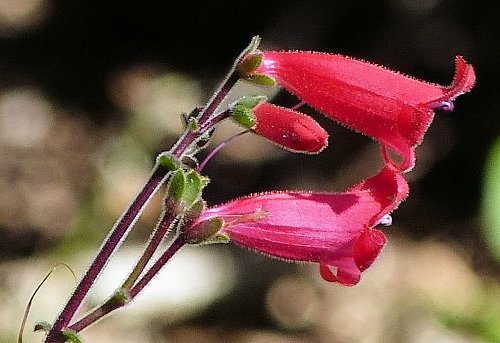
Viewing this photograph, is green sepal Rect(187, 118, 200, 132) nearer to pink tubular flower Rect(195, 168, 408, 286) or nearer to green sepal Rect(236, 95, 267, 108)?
green sepal Rect(236, 95, 267, 108)

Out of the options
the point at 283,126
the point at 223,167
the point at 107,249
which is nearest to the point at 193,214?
the point at 107,249

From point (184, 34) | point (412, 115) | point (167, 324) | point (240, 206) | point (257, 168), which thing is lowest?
point (167, 324)

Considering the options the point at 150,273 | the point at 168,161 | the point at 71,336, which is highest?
the point at 168,161

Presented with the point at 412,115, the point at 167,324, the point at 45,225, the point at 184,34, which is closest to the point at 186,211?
the point at 412,115

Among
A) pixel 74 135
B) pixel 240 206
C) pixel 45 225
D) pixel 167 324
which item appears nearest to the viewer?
pixel 240 206

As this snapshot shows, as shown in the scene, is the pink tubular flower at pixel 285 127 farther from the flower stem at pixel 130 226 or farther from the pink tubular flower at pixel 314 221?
the pink tubular flower at pixel 314 221

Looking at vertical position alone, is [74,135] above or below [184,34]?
below

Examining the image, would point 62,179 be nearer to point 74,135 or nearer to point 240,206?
point 74,135

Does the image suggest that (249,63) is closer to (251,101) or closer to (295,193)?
(251,101)
